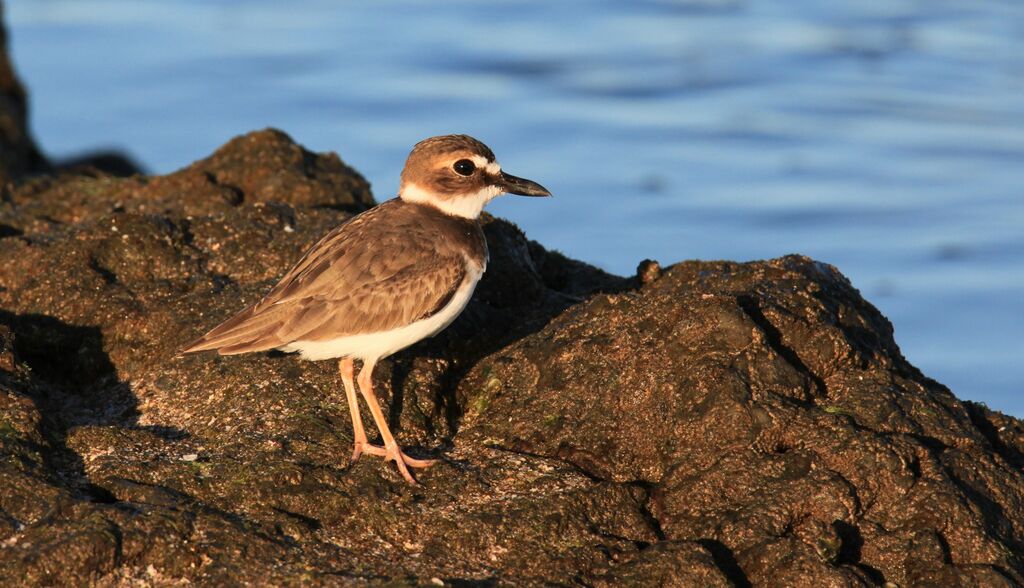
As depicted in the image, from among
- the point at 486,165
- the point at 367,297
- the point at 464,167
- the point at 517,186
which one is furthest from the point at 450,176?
the point at 367,297

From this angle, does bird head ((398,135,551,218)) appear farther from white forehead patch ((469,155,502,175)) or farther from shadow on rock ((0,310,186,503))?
shadow on rock ((0,310,186,503))

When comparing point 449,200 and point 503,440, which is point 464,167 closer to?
point 449,200

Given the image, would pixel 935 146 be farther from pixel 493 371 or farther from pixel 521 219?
pixel 493 371

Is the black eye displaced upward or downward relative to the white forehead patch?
downward

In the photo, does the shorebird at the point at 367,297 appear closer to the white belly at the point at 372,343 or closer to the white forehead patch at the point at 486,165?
the white belly at the point at 372,343

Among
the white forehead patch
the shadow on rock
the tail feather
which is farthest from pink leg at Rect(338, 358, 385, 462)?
the white forehead patch

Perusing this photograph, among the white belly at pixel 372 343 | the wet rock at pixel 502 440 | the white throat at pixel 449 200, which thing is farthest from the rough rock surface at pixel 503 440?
the white throat at pixel 449 200

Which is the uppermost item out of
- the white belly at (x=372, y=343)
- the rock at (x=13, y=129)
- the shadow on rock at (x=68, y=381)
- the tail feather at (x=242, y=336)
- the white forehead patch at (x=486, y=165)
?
the rock at (x=13, y=129)

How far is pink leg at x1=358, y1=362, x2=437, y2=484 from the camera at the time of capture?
644 centimetres

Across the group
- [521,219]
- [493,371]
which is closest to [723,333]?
[493,371]

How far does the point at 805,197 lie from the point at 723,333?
9.72 meters

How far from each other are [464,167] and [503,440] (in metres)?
1.83

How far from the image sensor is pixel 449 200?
7.76 meters

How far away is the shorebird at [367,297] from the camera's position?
6.96 metres
